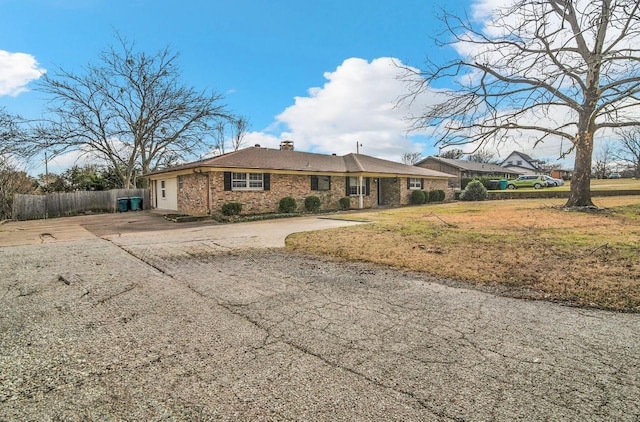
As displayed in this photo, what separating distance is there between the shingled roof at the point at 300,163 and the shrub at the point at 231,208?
1.72 m

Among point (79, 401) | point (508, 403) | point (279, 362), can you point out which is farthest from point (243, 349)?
point (508, 403)

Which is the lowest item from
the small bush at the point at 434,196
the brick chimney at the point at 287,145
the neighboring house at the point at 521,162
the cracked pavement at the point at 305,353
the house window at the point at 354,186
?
the cracked pavement at the point at 305,353

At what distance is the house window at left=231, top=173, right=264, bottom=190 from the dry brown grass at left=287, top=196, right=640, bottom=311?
7.55m

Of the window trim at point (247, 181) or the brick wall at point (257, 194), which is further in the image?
the window trim at point (247, 181)

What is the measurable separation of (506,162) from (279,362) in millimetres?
81663

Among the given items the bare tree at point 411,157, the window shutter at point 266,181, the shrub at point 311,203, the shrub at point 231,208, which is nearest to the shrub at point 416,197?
the shrub at point 311,203

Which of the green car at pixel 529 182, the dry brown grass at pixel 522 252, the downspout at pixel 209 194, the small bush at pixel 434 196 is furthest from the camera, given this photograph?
the green car at pixel 529 182

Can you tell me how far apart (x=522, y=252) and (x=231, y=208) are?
12.2m

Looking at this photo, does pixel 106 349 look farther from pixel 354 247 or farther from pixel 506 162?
pixel 506 162

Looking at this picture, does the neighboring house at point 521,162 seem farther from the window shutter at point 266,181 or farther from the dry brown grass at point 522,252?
the dry brown grass at point 522,252

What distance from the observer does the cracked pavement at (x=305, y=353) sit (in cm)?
212

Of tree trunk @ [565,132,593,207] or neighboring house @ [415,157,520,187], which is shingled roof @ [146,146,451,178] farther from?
neighboring house @ [415,157,520,187]

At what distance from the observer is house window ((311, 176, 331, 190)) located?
1981 cm

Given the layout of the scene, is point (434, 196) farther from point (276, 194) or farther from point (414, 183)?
point (276, 194)
